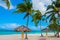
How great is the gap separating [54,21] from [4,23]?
28.9 meters

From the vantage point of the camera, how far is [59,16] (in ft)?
99.2

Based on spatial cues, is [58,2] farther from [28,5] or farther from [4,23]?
[4,23]

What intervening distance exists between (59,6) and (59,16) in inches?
64.4

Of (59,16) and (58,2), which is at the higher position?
(58,2)

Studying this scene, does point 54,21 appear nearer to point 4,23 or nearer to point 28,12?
point 28,12

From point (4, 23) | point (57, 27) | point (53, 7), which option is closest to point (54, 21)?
point (57, 27)

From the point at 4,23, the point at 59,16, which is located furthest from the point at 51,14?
the point at 4,23

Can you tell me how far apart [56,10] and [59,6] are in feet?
2.52

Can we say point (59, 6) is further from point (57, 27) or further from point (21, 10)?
point (21, 10)

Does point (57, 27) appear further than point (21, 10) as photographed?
Yes

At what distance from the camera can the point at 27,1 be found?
1118 inches

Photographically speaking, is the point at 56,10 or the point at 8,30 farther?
the point at 8,30

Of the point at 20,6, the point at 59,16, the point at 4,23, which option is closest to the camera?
the point at 20,6

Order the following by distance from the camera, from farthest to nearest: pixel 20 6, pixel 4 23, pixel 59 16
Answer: pixel 4 23
pixel 59 16
pixel 20 6
